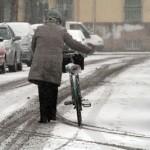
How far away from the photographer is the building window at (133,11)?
55062 millimetres

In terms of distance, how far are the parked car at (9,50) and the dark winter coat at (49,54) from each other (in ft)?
40.3

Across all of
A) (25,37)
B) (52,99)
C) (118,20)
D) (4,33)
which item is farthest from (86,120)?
(118,20)

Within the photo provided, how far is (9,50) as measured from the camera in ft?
81.7

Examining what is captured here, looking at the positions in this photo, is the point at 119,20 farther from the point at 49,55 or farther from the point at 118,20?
the point at 49,55

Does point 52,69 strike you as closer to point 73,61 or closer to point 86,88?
point 73,61

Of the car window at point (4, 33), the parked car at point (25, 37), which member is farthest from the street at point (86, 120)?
the parked car at point (25, 37)

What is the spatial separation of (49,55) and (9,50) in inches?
539

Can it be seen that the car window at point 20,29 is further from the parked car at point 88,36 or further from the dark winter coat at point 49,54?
the dark winter coat at point 49,54

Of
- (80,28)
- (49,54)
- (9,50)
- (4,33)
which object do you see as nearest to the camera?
(49,54)

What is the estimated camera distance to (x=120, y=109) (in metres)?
13.4

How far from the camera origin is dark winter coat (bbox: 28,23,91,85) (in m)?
11.3

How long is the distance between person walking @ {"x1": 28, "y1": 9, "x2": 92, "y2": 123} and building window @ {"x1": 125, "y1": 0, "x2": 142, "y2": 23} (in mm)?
44034

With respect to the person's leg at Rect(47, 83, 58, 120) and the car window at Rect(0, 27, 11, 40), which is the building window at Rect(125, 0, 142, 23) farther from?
the person's leg at Rect(47, 83, 58, 120)

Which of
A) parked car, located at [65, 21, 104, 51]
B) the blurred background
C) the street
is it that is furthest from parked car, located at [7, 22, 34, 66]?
the blurred background
